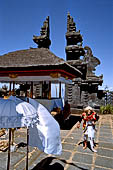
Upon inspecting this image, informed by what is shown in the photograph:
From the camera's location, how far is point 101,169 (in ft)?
12.2

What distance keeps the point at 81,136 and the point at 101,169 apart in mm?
2819

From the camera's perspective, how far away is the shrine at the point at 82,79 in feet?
43.5

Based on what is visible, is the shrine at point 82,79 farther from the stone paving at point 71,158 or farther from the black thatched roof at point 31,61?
the stone paving at point 71,158

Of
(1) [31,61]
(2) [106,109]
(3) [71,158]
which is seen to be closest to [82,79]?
(2) [106,109]

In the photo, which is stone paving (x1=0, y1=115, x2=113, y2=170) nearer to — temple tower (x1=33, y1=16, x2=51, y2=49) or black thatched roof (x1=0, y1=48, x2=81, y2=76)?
black thatched roof (x1=0, y1=48, x2=81, y2=76)

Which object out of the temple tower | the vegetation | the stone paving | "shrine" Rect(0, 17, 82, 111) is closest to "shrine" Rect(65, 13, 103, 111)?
the vegetation

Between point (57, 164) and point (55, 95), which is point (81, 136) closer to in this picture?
point (57, 164)

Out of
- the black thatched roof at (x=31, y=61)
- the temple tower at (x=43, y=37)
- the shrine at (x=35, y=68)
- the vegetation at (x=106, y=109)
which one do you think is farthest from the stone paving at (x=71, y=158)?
the temple tower at (x=43, y=37)

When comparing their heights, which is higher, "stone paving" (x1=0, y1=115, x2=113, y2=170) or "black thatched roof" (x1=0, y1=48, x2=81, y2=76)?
"black thatched roof" (x1=0, y1=48, x2=81, y2=76)

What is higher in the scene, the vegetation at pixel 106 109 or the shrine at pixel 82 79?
the shrine at pixel 82 79

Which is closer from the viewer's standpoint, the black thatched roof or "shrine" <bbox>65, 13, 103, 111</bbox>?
the black thatched roof

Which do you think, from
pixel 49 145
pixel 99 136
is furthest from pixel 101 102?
pixel 49 145

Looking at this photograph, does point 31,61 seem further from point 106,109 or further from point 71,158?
point 106,109

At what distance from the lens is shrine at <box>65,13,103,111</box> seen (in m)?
13.3
